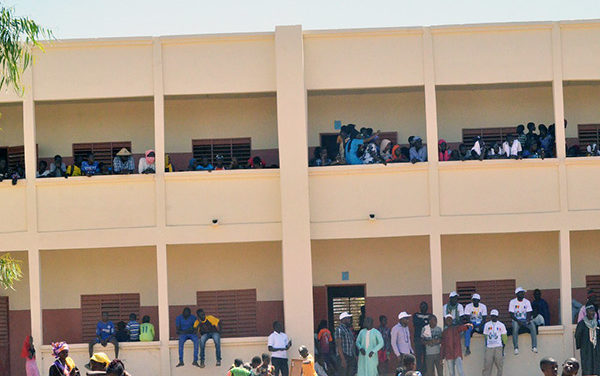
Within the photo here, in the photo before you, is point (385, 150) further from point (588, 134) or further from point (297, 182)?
point (588, 134)

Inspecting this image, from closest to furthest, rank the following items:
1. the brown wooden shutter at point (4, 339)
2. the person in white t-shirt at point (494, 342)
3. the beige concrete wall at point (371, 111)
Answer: the person in white t-shirt at point (494, 342)
the brown wooden shutter at point (4, 339)
the beige concrete wall at point (371, 111)

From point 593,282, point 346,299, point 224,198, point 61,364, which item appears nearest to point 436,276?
point 346,299

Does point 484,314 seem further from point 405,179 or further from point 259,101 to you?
point 259,101

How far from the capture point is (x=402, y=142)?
2055 cm

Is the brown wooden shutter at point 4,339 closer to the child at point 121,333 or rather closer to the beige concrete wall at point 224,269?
the child at point 121,333

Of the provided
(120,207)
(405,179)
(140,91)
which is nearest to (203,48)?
(140,91)

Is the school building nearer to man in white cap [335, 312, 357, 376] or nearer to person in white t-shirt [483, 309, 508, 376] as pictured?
person in white t-shirt [483, 309, 508, 376]

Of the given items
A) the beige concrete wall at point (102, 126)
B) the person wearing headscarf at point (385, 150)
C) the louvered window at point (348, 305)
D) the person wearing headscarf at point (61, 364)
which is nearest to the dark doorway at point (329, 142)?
the person wearing headscarf at point (385, 150)

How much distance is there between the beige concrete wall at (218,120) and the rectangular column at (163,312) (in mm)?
3201

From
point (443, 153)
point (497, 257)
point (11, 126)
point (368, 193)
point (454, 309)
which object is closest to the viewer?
point (454, 309)

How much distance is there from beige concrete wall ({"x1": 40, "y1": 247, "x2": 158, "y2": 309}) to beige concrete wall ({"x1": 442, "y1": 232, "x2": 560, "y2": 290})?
6.56 metres

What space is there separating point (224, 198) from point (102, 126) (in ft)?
12.9

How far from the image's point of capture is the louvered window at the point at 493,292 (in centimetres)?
2022

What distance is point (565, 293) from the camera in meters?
18.2
